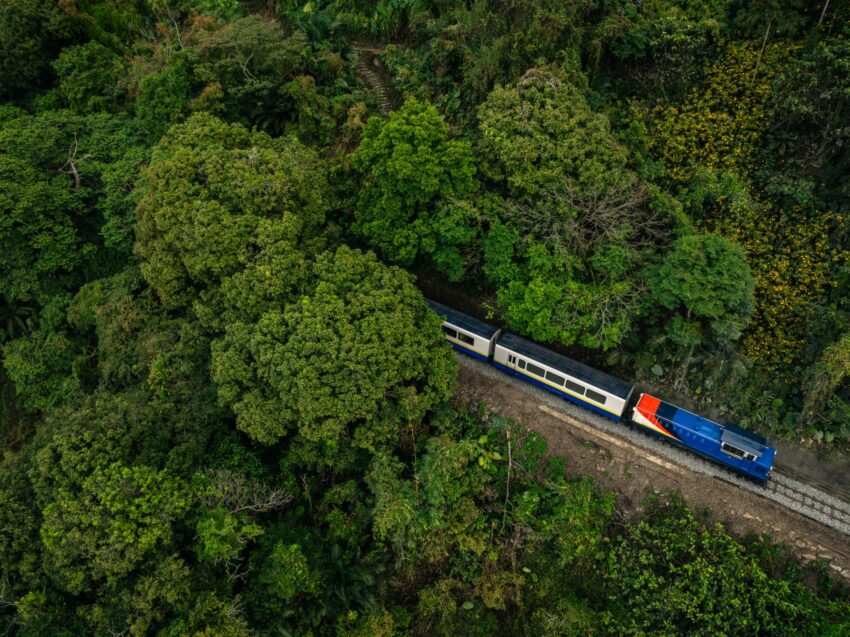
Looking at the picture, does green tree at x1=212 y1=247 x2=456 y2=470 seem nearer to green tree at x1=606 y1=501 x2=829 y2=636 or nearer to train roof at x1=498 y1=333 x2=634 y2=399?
train roof at x1=498 y1=333 x2=634 y2=399

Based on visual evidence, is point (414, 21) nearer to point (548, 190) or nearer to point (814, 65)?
point (548, 190)

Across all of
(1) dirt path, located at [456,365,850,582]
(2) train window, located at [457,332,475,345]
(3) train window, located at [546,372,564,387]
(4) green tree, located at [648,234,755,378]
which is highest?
(4) green tree, located at [648,234,755,378]

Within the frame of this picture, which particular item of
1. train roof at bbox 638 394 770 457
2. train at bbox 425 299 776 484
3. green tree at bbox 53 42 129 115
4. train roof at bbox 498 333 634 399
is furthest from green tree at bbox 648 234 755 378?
green tree at bbox 53 42 129 115

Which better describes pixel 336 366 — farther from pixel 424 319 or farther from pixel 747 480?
pixel 747 480

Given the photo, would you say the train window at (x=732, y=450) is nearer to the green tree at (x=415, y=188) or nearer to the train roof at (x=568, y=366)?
the train roof at (x=568, y=366)

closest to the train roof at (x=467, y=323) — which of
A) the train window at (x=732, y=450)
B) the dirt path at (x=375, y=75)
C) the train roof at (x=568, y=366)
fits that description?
the train roof at (x=568, y=366)

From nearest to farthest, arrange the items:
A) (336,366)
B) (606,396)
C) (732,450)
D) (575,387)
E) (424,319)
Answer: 1. (336,366)
2. (732,450)
3. (424,319)
4. (606,396)
5. (575,387)

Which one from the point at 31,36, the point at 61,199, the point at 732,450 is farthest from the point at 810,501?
the point at 31,36
